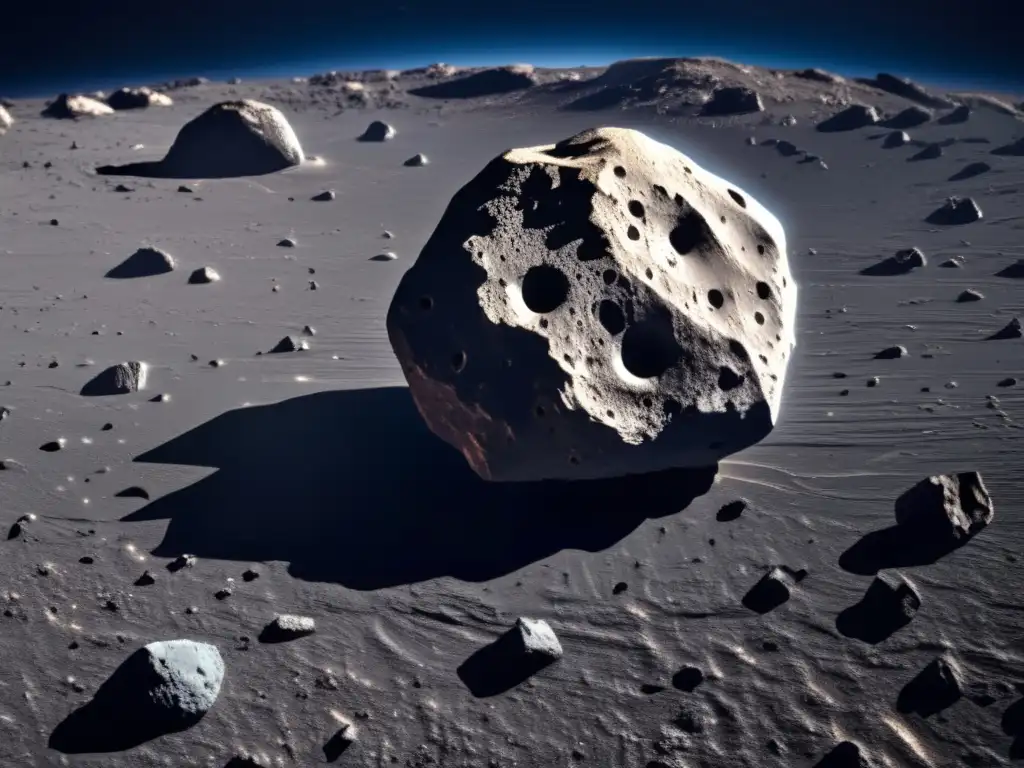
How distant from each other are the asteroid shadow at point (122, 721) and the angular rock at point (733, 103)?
Answer: 1094 cm

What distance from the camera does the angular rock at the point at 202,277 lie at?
620 centimetres

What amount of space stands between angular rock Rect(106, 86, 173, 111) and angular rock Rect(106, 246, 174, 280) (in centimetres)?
860

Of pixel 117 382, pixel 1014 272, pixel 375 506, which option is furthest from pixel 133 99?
pixel 375 506

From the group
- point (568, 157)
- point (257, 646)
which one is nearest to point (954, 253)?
point (568, 157)

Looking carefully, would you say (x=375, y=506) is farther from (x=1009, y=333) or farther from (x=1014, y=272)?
(x=1014, y=272)

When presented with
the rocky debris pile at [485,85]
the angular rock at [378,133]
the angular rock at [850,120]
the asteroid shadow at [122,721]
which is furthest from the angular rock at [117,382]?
the rocky debris pile at [485,85]

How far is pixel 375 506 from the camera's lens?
3703 mm

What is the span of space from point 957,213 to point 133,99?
11.5 m

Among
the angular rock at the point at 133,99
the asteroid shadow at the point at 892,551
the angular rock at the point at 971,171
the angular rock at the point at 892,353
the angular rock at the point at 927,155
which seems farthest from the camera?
the angular rock at the point at 133,99

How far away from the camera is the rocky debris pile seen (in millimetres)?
14469

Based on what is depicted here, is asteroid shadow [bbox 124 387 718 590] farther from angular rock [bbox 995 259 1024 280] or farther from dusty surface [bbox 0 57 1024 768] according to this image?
angular rock [bbox 995 259 1024 280]

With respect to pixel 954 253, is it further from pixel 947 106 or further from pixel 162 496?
pixel 947 106

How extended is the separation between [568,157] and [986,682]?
7.97 feet

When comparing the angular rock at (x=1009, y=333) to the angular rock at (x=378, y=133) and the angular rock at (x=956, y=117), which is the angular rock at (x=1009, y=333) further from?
the angular rock at (x=378, y=133)
